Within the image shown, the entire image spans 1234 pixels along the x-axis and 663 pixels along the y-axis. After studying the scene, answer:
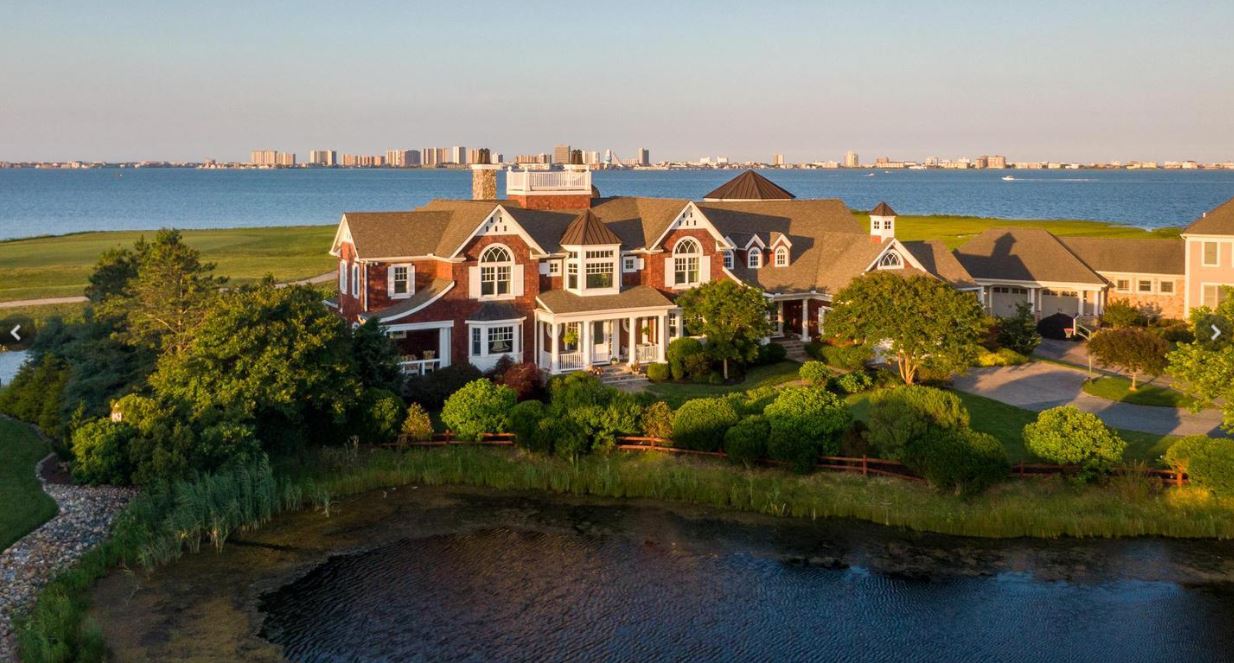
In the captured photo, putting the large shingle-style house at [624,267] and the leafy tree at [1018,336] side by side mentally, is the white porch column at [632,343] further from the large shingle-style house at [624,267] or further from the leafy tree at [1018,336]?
the leafy tree at [1018,336]

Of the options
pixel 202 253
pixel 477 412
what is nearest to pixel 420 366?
pixel 477 412

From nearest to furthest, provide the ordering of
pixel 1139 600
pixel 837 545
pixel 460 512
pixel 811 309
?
1. pixel 1139 600
2. pixel 837 545
3. pixel 460 512
4. pixel 811 309

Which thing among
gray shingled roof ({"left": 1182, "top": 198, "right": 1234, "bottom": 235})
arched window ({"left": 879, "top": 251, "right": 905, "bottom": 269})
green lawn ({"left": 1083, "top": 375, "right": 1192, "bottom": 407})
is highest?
gray shingled roof ({"left": 1182, "top": 198, "right": 1234, "bottom": 235})

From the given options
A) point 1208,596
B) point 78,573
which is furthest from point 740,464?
point 78,573

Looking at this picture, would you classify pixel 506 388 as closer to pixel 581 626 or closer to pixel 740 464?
pixel 740 464

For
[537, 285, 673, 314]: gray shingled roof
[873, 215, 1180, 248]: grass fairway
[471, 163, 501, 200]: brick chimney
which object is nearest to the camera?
[537, 285, 673, 314]: gray shingled roof

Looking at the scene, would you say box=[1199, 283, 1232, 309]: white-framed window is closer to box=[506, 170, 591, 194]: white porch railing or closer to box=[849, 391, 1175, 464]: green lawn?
box=[849, 391, 1175, 464]: green lawn

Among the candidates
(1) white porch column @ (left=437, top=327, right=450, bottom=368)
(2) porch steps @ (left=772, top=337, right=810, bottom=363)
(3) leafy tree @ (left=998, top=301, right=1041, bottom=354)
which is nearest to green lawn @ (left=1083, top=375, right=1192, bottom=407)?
(3) leafy tree @ (left=998, top=301, right=1041, bottom=354)

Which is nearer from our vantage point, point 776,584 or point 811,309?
point 776,584
